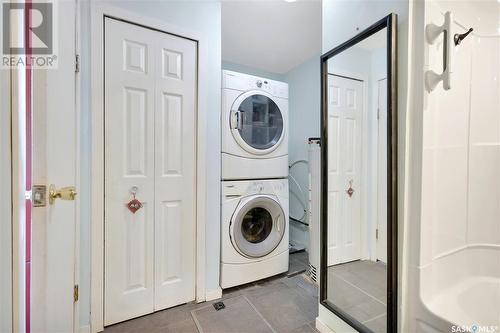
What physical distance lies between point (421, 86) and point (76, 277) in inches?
82.2

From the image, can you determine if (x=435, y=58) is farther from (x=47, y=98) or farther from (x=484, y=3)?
(x=47, y=98)

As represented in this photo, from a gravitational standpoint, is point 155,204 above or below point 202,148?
below

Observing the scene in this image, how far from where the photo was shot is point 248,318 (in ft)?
5.24

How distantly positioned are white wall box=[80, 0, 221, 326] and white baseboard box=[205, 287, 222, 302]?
21 mm

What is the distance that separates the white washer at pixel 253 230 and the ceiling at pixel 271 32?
4.95 ft

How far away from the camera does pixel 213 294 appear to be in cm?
182

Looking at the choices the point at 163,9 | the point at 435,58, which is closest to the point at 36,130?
the point at 163,9

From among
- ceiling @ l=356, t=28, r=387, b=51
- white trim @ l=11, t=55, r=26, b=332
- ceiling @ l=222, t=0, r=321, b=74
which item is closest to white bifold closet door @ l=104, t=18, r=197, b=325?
ceiling @ l=222, t=0, r=321, b=74

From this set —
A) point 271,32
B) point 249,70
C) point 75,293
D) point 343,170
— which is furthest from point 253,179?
point 249,70

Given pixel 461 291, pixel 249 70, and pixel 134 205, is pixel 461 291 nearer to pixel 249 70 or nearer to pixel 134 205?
pixel 134 205

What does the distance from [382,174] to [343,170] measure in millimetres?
297

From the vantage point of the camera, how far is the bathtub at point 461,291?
0.98 meters

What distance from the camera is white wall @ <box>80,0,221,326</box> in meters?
1.41

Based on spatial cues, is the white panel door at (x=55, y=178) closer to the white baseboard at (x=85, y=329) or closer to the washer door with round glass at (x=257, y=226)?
the white baseboard at (x=85, y=329)
